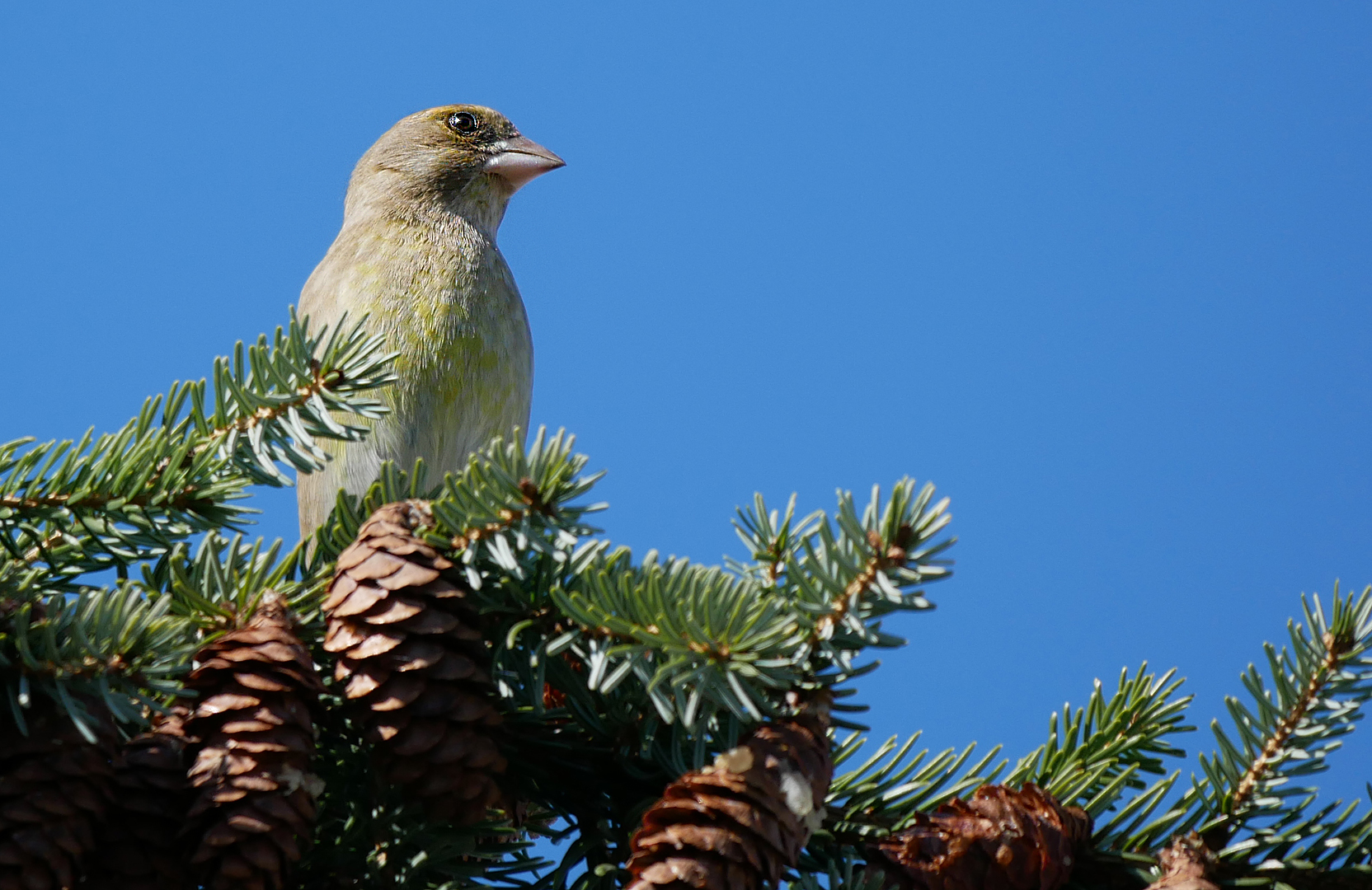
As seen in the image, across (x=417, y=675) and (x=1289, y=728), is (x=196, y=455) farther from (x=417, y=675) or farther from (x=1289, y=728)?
(x=1289, y=728)

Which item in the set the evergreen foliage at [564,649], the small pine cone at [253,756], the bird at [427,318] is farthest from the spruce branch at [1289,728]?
the bird at [427,318]

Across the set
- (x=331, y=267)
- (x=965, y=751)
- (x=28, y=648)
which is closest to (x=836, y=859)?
(x=965, y=751)

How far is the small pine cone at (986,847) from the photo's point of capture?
140 centimetres

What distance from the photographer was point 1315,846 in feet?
4.92

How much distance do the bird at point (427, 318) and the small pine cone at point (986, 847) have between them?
2439 millimetres

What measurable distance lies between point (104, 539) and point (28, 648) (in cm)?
38

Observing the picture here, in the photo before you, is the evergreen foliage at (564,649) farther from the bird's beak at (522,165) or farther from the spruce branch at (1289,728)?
the bird's beak at (522,165)

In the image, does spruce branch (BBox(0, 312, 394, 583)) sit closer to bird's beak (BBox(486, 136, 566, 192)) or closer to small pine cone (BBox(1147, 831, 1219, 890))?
small pine cone (BBox(1147, 831, 1219, 890))

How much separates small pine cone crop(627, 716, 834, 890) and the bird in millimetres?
2452

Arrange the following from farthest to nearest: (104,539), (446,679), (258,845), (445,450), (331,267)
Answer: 1. (331,267)
2. (445,450)
3. (104,539)
4. (446,679)
5. (258,845)

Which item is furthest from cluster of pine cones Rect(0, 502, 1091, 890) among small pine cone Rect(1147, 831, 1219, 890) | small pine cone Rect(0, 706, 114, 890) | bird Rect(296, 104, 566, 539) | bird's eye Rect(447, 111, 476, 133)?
bird's eye Rect(447, 111, 476, 133)

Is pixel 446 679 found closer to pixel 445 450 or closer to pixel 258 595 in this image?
pixel 258 595

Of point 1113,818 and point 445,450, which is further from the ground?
point 445,450

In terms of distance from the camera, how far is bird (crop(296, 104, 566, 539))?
3.79 metres
